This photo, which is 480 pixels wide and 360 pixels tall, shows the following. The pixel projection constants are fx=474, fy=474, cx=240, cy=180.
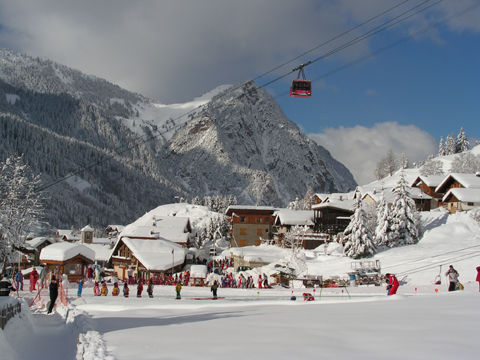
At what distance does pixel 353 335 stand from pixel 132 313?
31.6 ft

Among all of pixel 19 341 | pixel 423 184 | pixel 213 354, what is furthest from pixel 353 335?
pixel 423 184

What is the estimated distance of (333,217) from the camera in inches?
2704

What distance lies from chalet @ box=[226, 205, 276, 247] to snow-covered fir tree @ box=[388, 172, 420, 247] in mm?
41431

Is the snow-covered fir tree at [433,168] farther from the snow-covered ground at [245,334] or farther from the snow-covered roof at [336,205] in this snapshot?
the snow-covered ground at [245,334]

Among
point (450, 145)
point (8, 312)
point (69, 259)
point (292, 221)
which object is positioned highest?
point (450, 145)

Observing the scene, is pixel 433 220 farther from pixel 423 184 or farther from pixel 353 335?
pixel 353 335

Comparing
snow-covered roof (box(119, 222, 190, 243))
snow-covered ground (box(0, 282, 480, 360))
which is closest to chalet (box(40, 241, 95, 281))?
snow-covered roof (box(119, 222, 190, 243))

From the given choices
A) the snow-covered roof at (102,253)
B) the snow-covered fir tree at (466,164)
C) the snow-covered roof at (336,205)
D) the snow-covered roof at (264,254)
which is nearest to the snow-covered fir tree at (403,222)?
the snow-covered roof at (264,254)

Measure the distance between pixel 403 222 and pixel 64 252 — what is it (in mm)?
32029

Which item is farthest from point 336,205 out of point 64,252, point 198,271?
point 64,252

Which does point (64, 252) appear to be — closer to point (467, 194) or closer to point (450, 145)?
point (467, 194)

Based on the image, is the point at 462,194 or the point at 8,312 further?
the point at 462,194

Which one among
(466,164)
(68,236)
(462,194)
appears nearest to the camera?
(462,194)

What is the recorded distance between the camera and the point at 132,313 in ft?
54.2
